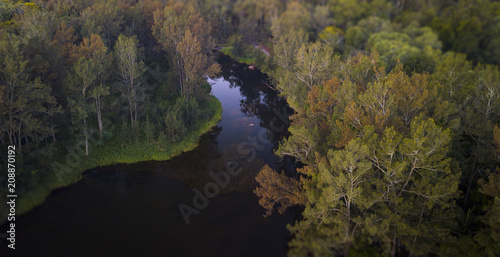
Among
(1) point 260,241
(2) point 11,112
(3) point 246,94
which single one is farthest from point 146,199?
(3) point 246,94

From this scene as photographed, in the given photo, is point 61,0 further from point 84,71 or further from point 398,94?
point 398,94

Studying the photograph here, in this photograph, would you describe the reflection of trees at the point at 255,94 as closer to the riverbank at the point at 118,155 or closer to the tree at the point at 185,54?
the tree at the point at 185,54

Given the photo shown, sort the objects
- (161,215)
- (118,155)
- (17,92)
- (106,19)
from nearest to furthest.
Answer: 1. (17,92)
2. (161,215)
3. (118,155)
4. (106,19)

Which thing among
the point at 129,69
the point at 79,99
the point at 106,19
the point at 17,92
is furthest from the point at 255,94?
the point at 17,92

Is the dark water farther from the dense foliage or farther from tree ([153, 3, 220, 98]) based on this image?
tree ([153, 3, 220, 98])

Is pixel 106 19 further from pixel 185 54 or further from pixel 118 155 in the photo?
pixel 118 155

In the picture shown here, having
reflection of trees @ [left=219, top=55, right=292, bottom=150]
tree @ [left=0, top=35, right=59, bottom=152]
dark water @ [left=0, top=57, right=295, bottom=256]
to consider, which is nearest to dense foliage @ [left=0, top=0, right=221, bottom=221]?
tree @ [left=0, top=35, right=59, bottom=152]
